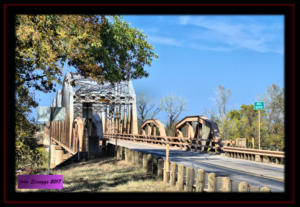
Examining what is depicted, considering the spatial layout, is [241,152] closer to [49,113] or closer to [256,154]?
[256,154]

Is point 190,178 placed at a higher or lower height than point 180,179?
higher

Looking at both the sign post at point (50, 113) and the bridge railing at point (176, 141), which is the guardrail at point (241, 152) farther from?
the sign post at point (50, 113)

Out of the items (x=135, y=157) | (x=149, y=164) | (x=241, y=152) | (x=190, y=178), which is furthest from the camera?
(x=241, y=152)

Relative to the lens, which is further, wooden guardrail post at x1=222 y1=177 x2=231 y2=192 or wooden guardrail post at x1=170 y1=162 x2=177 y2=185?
wooden guardrail post at x1=170 y1=162 x2=177 y2=185

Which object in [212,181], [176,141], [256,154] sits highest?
[212,181]

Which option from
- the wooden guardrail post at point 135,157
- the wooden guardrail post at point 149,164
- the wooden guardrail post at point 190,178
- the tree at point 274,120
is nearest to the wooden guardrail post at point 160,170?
the wooden guardrail post at point 149,164

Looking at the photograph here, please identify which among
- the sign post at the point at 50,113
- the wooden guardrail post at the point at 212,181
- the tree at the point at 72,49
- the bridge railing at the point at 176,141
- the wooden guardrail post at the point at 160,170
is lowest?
the bridge railing at the point at 176,141

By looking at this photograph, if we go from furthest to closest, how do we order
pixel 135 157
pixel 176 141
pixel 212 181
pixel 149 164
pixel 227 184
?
pixel 176 141, pixel 135 157, pixel 149 164, pixel 212 181, pixel 227 184

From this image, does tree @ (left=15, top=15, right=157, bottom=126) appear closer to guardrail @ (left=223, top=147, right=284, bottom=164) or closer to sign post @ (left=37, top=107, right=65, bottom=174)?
sign post @ (left=37, top=107, right=65, bottom=174)

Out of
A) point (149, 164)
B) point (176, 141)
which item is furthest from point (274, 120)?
point (149, 164)

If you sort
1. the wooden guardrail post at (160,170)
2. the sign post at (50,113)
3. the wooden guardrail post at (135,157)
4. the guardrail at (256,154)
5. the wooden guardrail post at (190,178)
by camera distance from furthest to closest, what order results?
the wooden guardrail post at (135,157) → the guardrail at (256,154) → the wooden guardrail post at (160,170) → the sign post at (50,113) → the wooden guardrail post at (190,178)

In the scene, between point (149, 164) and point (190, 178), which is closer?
point (190, 178)

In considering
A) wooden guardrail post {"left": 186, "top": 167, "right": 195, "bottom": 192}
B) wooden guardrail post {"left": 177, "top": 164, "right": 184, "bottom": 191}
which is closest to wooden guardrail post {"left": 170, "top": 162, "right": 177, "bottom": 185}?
wooden guardrail post {"left": 177, "top": 164, "right": 184, "bottom": 191}
